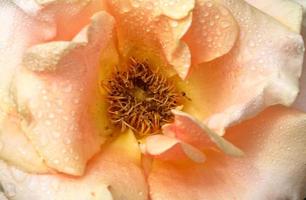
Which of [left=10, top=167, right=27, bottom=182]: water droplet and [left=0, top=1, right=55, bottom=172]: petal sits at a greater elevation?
[left=0, top=1, right=55, bottom=172]: petal

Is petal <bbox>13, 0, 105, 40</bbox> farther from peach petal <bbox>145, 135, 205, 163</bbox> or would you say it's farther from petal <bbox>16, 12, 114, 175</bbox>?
peach petal <bbox>145, 135, 205, 163</bbox>

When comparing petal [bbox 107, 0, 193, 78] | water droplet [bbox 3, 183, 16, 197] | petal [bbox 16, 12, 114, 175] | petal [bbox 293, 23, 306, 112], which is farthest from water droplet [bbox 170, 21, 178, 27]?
water droplet [bbox 3, 183, 16, 197]

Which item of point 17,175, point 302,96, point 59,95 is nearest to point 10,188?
point 17,175

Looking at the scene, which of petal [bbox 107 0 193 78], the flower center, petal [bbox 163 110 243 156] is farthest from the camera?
the flower center

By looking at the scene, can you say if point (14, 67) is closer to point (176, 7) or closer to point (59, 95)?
point (59, 95)

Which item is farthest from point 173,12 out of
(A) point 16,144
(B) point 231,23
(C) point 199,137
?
(A) point 16,144

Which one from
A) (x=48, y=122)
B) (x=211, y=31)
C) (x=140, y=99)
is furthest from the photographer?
(x=140, y=99)

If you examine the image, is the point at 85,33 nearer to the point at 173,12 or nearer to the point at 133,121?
the point at 173,12
